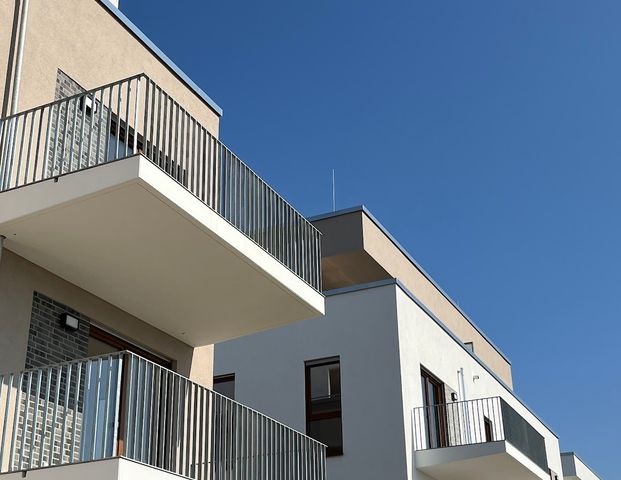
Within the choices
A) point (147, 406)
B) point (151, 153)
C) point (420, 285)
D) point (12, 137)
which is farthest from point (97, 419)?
point (420, 285)

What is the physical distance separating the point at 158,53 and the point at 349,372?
762 cm

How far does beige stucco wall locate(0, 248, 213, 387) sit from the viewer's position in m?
9.62

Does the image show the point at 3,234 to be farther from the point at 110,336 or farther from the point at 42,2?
the point at 42,2

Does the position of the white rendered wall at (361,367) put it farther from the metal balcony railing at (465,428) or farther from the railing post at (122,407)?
the railing post at (122,407)

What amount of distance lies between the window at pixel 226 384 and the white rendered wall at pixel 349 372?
0.12 metres

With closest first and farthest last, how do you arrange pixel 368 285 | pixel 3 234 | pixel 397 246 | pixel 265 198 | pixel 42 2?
pixel 3 234 → pixel 42 2 → pixel 265 198 → pixel 368 285 → pixel 397 246

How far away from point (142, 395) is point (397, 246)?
13.7 metres

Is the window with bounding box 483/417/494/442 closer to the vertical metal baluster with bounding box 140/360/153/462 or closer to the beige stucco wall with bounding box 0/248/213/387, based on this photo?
the beige stucco wall with bounding box 0/248/213/387

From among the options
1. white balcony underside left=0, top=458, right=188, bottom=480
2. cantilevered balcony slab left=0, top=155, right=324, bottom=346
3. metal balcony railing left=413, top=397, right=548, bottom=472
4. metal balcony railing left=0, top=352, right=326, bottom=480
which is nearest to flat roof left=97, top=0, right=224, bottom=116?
cantilevered balcony slab left=0, top=155, right=324, bottom=346

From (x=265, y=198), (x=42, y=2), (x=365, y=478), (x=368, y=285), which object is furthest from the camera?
(x=368, y=285)

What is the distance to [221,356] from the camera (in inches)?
768

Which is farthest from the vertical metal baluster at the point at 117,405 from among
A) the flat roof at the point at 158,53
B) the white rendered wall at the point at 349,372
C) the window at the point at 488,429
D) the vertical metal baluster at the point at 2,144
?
the window at the point at 488,429

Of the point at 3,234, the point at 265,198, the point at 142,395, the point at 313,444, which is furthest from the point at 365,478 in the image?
the point at 3,234

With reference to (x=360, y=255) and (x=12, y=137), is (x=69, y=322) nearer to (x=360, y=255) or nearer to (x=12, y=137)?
(x=12, y=137)
